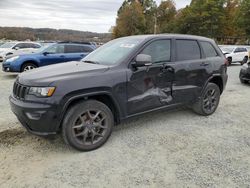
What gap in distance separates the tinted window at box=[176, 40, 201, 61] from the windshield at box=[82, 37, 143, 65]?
86 cm

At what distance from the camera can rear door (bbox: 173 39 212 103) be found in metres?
4.49

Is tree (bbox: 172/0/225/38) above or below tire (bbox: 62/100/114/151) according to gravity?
above

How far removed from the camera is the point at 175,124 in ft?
15.6

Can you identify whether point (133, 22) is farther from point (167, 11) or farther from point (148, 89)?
point (148, 89)

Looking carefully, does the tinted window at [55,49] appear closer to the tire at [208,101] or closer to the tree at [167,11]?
the tire at [208,101]

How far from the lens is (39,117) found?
3172 mm

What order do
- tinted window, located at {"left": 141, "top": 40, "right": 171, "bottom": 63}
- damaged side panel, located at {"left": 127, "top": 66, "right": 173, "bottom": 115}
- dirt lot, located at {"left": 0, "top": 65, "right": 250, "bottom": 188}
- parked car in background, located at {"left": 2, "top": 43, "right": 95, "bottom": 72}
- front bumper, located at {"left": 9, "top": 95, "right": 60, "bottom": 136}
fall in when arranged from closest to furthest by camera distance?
dirt lot, located at {"left": 0, "top": 65, "right": 250, "bottom": 188} → front bumper, located at {"left": 9, "top": 95, "right": 60, "bottom": 136} → damaged side panel, located at {"left": 127, "top": 66, "right": 173, "bottom": 115} → tinted window, located at {"left": 141, "top": 40, "right": 171, "bottom": 63} → parked car in background, located at {"left": 2, "top": 43, "right": 95, "bottom": 72}

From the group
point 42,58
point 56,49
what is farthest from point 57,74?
point 56,49

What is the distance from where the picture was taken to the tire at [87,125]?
3365mm

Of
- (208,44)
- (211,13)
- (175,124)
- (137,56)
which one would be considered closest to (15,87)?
(137,56)

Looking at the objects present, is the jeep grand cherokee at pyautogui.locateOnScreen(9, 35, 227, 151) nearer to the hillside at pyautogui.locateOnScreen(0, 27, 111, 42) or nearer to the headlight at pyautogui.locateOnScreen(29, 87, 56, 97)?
the headlight at pyautogui.locateOnScreen(29, 87, 56, 97)

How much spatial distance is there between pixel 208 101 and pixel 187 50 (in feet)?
4.19

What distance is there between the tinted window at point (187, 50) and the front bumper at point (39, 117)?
254cm

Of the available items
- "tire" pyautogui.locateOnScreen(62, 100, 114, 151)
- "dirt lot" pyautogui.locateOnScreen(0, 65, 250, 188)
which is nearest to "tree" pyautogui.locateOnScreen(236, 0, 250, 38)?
"dirt lot" pyautogui.locateOnScreen(0, 65, 250, 188)
